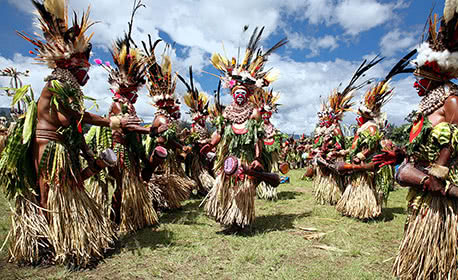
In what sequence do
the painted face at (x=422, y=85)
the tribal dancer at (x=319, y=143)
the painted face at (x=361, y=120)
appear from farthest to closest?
the tribal dancer at (x=319, y=143)
the painted face at (x=361, y=120)
the painted face at (x=422, y=85)

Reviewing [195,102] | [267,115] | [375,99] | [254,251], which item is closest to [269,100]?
[267,115]

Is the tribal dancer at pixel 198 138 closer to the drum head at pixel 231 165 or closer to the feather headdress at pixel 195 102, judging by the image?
the feather headdress at pixel 195 102

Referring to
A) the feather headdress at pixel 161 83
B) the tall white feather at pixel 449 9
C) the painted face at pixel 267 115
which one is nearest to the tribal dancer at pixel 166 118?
the feather headdress at pixel 161 83

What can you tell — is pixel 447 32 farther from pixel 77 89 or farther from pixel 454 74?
pixel 77 89

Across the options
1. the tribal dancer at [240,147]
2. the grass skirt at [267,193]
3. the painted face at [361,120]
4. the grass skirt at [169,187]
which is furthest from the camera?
the grass skirt at [267,193]

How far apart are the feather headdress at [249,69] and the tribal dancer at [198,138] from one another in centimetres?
265

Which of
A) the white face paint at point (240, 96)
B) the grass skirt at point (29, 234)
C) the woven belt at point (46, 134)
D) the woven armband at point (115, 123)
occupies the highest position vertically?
the white face paint at point (240, 96)

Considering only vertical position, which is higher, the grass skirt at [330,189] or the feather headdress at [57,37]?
the feather headdress at [57,37]

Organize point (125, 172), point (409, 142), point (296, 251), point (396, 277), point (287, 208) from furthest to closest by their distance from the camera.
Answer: point (287, 208), point (125, 172), point (296, 251), point (396, 277), point (409, 142)

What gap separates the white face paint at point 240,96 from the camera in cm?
373

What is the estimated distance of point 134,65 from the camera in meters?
4.06

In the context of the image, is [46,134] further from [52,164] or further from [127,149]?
[127,149]

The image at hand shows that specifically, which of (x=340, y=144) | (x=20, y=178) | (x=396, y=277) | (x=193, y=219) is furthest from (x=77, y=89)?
(x=340, y=144)

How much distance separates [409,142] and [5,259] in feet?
14.8
